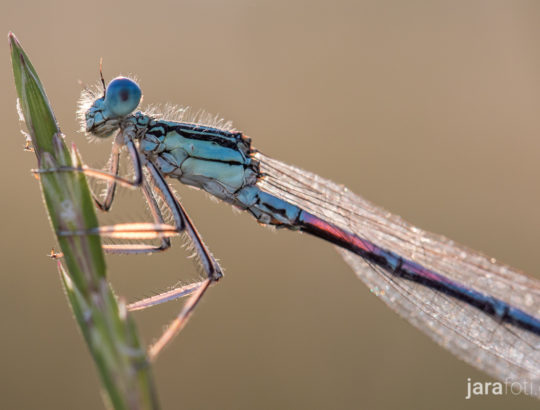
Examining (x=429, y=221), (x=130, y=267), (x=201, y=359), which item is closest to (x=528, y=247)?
(x=429, y=221)

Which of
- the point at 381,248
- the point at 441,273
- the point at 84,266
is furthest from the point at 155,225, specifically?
the point at 441,273

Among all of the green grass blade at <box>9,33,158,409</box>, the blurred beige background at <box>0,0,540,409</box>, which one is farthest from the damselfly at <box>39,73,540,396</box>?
the blurred beige background at <box>0,0,540,409</box>

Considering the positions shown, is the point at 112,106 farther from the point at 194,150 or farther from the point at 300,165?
the point at 300,165

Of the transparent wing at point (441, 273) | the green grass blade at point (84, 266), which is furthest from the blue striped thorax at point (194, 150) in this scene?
the green grass blade at point (84, 266)

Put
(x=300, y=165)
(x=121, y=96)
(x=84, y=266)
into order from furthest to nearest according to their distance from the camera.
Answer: (x=300, y=165) → (x=121, y=96) → (x=84, y=266)

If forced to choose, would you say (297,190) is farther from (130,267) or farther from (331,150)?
(331,150)

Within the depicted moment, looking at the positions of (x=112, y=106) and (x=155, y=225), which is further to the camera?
(x=112, y=106)
